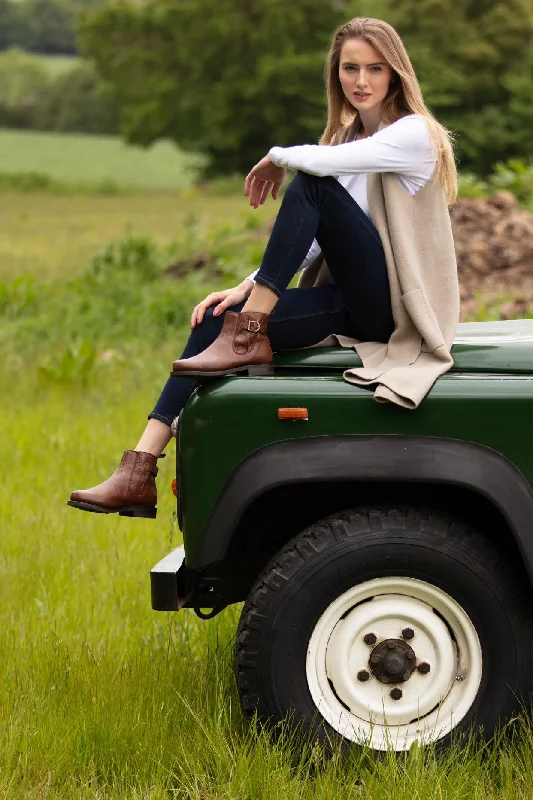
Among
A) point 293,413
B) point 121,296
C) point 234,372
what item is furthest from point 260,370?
point 121,296

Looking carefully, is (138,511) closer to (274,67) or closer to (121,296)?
(121,296)

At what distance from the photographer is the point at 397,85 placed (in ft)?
12.0

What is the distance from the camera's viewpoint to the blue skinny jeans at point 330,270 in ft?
10.9

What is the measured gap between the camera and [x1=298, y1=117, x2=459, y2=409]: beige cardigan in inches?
129

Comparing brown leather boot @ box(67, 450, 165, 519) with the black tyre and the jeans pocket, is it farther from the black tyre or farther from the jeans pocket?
the jeans pocket

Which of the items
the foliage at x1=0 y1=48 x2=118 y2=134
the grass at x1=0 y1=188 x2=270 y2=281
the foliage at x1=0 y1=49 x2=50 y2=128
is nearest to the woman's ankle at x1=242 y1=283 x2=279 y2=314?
the grass at x1=0 y1=188 x2=270 y2=281

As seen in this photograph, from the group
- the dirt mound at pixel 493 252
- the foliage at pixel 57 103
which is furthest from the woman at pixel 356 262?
the foliage at pixel 57 103

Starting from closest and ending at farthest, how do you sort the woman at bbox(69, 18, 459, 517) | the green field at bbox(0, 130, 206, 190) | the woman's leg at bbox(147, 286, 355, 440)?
1. the woman at bbox(69, 18, 459, 517)
2. the woman's leg at bbox(147, 286, 355, 440)
3. the green field at bbox(0, 130, 206, 190)

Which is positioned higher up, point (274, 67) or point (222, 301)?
point (274, 67)

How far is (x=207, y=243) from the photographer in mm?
14016

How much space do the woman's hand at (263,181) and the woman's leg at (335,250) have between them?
0.31m

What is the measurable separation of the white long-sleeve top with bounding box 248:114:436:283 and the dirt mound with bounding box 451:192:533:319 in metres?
5.78

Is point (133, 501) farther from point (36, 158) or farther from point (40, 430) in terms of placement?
point (36, 158)

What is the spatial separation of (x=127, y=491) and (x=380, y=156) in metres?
1.18
